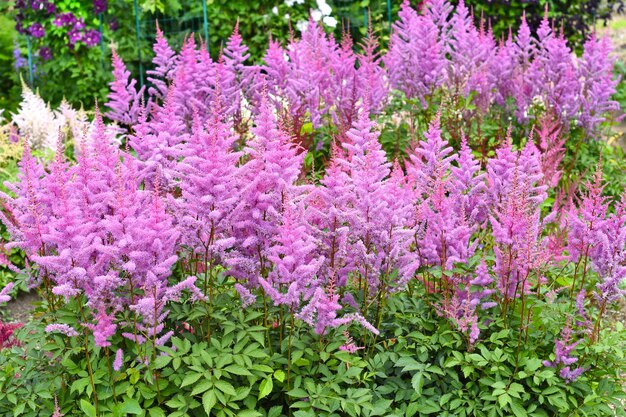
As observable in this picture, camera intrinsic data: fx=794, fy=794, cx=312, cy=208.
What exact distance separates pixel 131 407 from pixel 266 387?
569 millimetres

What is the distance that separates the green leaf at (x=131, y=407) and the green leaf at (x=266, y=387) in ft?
1.66

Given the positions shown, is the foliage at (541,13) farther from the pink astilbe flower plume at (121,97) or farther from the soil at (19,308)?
the soil at (19,308)

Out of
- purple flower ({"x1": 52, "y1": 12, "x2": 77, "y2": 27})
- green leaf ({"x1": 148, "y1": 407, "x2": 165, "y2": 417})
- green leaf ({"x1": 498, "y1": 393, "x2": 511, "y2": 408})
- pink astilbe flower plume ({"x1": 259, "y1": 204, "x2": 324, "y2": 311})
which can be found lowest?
green leaf ({"x1": 498, "y1": 393, "x2": 511, "y2": 408})

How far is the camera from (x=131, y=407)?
3316 millimetres

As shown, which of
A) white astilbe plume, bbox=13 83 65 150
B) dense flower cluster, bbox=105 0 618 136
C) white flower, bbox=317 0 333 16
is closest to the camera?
dense flower cluster, bbox=105 0 618 136

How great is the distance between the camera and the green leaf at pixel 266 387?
11.1 ft

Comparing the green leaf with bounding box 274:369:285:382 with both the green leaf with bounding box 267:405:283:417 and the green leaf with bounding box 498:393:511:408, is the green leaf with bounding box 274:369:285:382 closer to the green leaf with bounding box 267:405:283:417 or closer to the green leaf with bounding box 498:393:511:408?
the green leaf with bounding box 267:405:283:417

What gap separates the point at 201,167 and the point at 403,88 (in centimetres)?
375

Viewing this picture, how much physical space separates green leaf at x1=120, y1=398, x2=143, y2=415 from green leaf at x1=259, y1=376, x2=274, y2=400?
1.66ft

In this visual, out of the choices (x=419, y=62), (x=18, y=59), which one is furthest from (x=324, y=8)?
(x=18, y=59)

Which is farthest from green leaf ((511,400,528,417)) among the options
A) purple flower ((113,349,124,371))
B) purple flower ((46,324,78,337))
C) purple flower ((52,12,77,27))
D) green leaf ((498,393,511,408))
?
purple flower ((52,12,77,27))

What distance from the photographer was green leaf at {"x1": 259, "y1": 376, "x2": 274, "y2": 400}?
3375mm

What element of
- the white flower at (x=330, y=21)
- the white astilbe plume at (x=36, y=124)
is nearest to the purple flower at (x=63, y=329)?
the white astilbe plume at (x=36, y=124)

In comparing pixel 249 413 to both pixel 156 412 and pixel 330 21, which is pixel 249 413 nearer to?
pixel 156 412
